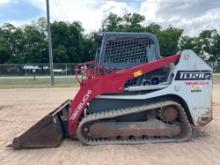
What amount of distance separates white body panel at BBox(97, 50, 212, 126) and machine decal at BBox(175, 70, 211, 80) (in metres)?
0.04

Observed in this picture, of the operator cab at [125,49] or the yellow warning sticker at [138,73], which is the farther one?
the operator cab at [125,49]

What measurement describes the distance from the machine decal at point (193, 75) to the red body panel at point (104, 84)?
11.7 inches

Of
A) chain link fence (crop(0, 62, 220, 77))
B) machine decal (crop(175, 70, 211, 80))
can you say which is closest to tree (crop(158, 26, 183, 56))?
chain link fence (crop(0, 62, 220, 77))

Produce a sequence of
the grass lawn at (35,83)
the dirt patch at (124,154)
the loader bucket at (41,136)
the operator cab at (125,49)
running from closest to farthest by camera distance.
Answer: the dirt patch at (124,154)
the loader bucket at (41,136)
the operator cab at (125,49)
the grass lawn at (35,83)

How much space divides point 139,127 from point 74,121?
49.6 inches

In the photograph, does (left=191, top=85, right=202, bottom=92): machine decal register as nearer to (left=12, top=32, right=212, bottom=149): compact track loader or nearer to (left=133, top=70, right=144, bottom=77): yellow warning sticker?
(left=12, top=32, right=212, bottom=149): compact track loader

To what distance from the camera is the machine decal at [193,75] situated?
779 centimetres

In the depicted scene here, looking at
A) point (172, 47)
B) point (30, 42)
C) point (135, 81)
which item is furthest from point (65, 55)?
point (135, 81)

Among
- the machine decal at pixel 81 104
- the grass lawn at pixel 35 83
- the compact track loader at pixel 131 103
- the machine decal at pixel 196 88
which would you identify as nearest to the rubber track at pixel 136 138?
the compact track loader at pixel 131 103

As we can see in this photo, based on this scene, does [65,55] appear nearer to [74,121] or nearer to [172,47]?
[172,47]

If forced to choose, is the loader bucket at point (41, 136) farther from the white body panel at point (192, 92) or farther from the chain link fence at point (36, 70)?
the chain link fence at point (36, 70)

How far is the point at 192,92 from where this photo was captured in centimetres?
781

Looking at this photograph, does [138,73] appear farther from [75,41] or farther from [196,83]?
[75,41]

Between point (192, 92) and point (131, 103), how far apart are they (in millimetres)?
1208
